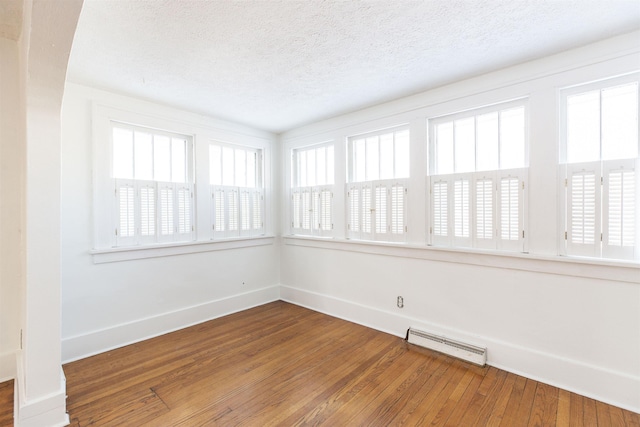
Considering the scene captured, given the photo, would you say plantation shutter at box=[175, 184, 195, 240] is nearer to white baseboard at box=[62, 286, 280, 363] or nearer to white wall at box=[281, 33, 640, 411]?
white baseboard at box=[62, 286, 280, 363]

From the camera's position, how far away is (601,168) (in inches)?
81.6

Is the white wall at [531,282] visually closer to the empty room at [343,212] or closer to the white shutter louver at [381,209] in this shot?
the empty room at [343,212]

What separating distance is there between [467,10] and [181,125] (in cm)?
294

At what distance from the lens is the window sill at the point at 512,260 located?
6.57ft

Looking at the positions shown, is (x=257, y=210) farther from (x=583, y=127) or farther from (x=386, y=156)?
(x=583, y=127)

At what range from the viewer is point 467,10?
171 cm

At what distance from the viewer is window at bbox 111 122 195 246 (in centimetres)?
293

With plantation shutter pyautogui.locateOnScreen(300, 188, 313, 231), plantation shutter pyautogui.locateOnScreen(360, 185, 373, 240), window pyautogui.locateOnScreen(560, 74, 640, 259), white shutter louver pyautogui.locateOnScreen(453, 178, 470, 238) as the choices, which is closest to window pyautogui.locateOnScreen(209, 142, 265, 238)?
plantation shutter pyautogui.locateOnScreen(300, 188, 313, 231)

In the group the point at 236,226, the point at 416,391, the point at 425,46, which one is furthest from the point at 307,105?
the point at 416,391

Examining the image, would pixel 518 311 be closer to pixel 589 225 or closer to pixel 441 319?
pixel 441 319

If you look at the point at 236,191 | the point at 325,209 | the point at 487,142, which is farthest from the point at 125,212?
the point at 487,142

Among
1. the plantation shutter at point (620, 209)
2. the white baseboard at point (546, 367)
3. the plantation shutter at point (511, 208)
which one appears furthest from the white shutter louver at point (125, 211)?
the plantation shutter at point (620, 209)

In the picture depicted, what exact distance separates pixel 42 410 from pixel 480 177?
3528 mm

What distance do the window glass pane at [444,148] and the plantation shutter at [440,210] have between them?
0.40ft
